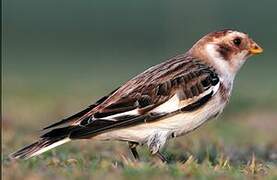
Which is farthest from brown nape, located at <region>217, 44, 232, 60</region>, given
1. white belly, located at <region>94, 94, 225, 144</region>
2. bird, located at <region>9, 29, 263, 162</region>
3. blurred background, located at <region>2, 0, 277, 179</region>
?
blurred background, located at <region>2, 0, 277, 179</region>

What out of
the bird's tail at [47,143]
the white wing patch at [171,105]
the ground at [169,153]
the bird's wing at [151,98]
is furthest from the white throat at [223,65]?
the bird's tail at [47,143]

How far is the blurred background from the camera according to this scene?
43.9 ft

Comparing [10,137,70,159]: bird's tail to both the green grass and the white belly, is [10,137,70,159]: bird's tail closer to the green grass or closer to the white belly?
the green grass

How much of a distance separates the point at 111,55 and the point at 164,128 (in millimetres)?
20846

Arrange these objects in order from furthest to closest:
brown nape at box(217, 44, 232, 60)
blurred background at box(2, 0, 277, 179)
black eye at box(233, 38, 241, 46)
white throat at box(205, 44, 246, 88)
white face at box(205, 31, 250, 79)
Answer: blurred background at box(2, 0, 277, 179)
black eye at box(233, 38, 241, 46)
brown nape at box(217, 44, 232, 60)
white face at box(205, 31, 250, 79)
white throat at box(205, 44, 246, 88)

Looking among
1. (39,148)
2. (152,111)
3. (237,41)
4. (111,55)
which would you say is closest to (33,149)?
(39,148)

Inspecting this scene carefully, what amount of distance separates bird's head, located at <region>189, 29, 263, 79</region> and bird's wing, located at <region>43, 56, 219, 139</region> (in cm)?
25

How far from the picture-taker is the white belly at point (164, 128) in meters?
8.41

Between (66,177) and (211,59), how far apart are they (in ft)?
9.02

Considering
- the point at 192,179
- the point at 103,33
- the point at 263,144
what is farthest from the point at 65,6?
the point at 192,179

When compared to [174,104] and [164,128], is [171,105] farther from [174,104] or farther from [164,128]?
[164,128]

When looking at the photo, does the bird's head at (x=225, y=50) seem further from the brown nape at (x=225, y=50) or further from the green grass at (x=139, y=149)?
the green grass at (x=139, y=149)

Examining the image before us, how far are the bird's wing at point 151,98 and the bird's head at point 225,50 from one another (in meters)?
0.25

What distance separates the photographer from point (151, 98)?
8.48 m
